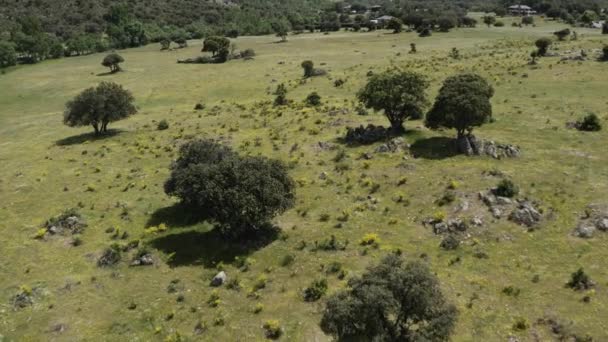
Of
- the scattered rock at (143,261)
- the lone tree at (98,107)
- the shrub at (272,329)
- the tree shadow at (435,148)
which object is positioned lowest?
the shrub at (272,329)

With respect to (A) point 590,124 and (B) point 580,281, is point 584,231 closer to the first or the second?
(B) point 580,281

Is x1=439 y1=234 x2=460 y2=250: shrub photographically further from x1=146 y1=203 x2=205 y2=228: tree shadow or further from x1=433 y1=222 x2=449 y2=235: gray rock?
x1=146 y1=203 x2=205 y2=228: tree shadow

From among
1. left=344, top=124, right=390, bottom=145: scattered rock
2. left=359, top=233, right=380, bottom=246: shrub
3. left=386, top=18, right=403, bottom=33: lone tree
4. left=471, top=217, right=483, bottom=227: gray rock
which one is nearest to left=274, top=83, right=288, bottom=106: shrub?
left=344, top=124, right=390, bottom=145: scattered rock

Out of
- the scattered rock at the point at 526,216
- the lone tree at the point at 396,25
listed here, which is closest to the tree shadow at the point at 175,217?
the scattered rock at the point at 526,216

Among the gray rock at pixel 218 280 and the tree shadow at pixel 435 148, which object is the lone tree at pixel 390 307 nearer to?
the gray rock at pixel 218 280

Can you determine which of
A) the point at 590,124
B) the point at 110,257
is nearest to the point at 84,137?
the point at 110,257

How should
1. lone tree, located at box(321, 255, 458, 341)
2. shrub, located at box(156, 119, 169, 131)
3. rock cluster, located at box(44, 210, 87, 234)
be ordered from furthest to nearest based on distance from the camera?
1. shrub, located at box(156, 119, 169, 131)
2. rock cluster, located at box(44, 210, 87, 234)
3. lone tree, located at box(321, 255, 458, 341)
